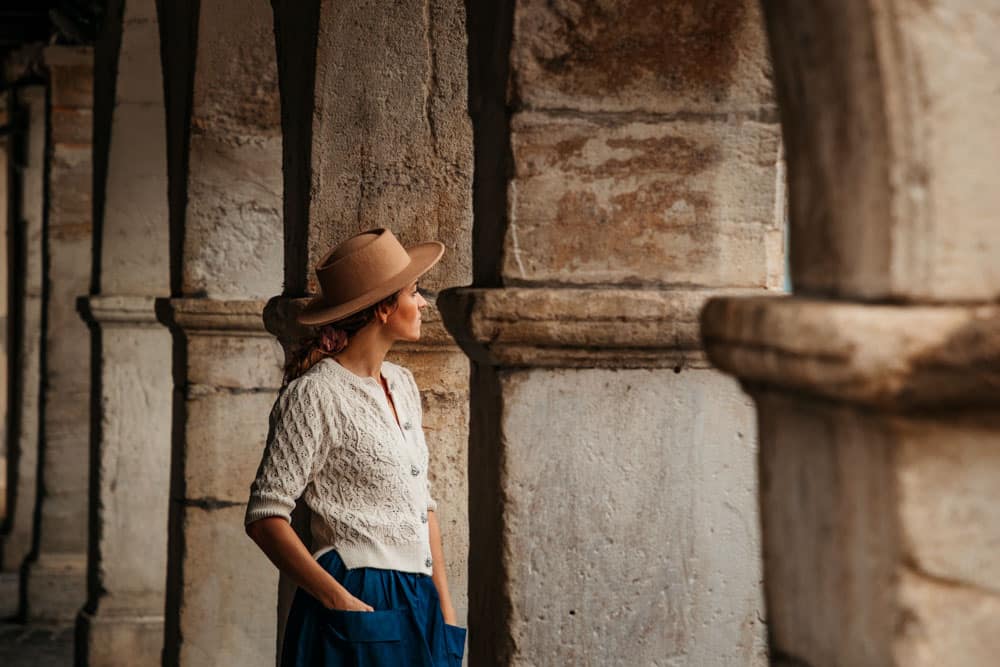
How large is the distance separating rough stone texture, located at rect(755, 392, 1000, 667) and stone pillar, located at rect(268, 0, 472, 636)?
8.46ft

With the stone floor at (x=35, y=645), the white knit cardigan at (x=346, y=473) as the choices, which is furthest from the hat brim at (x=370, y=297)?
the stone floor at (x=35, y=645)

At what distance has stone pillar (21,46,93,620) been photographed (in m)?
9.02

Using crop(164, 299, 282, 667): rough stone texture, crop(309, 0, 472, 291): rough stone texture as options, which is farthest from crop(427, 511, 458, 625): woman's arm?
crop(164, 299, 282, 667): rough stone texture

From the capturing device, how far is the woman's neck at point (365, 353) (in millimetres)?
2861

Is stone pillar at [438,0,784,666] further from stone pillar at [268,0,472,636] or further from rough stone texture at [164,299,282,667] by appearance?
rough stone texture at [164,299,282,667]

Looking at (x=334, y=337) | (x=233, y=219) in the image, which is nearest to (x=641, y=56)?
(x=334, y=337)

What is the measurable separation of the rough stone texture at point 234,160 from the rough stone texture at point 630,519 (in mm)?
2981

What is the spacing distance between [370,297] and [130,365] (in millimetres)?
4510

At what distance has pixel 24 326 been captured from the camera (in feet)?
36.6

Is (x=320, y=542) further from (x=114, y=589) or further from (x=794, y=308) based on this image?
(x=114, y=589)

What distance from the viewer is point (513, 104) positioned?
2.62m

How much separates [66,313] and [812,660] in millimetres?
8243

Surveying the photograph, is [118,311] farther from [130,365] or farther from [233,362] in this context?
[233,362]

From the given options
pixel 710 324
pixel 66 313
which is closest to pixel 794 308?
pixel 710 324
